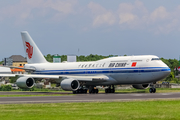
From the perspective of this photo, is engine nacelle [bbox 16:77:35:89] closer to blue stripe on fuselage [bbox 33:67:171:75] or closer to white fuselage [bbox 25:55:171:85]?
blue stripe on fuselage [bbox 33:67:171:75]

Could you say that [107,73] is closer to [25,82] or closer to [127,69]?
[127,69]

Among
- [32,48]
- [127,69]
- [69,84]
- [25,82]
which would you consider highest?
[32,48]

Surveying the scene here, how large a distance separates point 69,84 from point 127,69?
8.62 m

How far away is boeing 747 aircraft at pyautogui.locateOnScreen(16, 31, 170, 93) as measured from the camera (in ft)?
164

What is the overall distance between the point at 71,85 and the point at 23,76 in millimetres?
8900

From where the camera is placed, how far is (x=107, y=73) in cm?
5403

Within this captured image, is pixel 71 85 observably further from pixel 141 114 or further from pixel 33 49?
pixel 141 114

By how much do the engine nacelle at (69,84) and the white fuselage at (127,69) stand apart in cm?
343

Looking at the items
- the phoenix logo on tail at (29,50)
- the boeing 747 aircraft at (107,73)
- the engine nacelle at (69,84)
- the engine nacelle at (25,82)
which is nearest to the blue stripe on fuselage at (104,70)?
the boeing 747 aircraft at (107,73)

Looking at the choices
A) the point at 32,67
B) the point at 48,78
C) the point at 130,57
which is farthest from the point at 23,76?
the point at 130,57

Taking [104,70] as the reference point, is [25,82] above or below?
below

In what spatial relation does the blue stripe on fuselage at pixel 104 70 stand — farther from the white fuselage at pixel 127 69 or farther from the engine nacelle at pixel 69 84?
the engine nacelle at pixel 69 84

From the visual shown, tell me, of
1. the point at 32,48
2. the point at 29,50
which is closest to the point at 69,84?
the point at 32,48

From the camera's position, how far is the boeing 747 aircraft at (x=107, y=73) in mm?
50094
